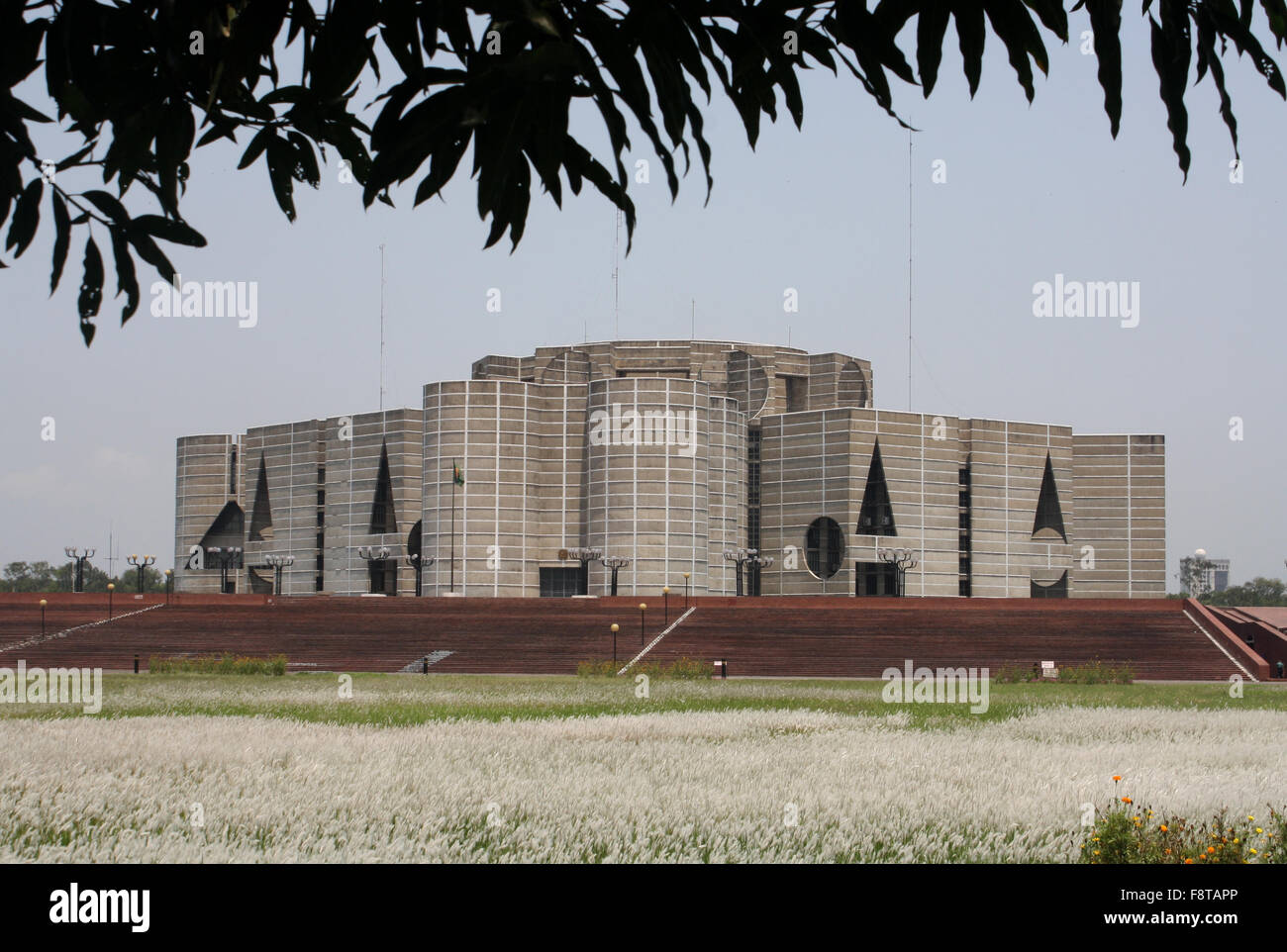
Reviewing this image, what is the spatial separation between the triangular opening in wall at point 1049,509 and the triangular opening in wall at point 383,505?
4938 centimetres

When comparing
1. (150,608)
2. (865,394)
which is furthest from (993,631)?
(865,394)

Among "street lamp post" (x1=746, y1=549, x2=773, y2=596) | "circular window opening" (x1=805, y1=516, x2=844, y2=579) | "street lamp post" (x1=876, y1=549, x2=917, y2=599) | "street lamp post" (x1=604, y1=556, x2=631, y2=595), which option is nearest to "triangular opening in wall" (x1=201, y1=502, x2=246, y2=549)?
"street lamp post" (x1=604, y1=556, x2=631, y2=595)

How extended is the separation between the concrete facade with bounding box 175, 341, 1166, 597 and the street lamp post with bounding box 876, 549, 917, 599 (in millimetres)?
798

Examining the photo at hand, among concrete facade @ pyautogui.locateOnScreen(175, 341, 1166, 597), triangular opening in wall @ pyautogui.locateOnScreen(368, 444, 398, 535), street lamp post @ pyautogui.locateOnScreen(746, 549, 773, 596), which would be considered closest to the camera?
concrete facade @ pyautogui.locateOnScreen(175, 341, 1166, 597)

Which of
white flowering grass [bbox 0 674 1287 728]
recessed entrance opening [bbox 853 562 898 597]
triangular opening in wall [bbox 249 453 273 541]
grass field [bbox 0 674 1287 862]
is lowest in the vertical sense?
recessed entrance opening [bbox 853 562 898 597]

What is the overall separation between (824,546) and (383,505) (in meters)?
33.5

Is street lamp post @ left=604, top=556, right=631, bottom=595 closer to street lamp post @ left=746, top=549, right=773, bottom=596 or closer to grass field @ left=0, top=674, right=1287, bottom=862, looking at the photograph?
street lamp post @ left=746, top=549, right=773, bottom=596

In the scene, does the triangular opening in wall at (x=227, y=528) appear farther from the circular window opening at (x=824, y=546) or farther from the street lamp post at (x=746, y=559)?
the circular window opening at (x=824, y=546)

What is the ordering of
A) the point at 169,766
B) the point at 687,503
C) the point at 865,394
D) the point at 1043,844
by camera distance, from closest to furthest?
1. the point at 1043,844
2. the point at 169,766
3. the point at 687,503
4. the point at 865,394

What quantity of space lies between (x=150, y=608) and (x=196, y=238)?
201ft

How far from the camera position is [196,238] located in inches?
184

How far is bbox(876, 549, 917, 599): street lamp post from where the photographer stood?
323 ft

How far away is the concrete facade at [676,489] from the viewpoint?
325 feet
